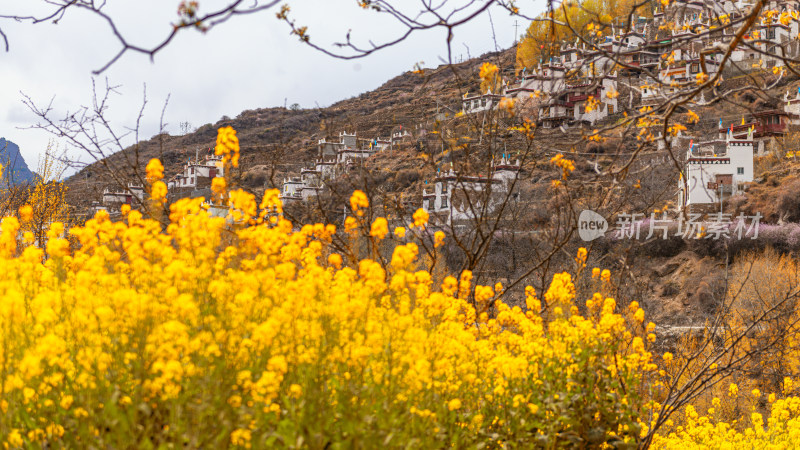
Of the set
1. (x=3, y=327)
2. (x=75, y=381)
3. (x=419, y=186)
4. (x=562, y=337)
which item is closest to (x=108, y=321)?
(x=75, y=381)

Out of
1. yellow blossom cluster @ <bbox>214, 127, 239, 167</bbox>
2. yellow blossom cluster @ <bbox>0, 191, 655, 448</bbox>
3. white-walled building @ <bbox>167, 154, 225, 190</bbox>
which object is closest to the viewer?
yellow blossom cluster @ <bbox>0, 191, 655, 448</bbox>

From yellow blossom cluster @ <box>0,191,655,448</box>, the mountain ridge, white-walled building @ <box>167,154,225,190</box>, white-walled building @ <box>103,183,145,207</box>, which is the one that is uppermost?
white-walled building @ <box>167,154,225,190</box>

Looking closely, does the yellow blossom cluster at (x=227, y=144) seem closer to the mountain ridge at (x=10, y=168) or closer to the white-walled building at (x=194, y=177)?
the mountain ridge at (x=10, y=168)

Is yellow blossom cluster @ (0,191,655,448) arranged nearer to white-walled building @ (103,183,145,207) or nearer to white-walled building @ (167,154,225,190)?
white-walled building @ (103,183,145,207)

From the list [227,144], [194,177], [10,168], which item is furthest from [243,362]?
[194,177]

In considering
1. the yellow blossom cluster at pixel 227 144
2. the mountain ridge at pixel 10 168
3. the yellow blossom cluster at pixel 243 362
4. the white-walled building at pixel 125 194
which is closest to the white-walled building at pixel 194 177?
the white-walled building at pixel 125 194

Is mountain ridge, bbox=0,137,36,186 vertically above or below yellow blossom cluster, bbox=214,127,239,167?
above

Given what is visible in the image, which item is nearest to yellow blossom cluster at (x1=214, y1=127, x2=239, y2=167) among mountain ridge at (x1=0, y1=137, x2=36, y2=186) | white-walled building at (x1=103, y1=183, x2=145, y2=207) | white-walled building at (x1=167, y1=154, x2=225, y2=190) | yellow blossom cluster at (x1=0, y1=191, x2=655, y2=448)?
yellow blossom cluster at (x1=0, y1=191, x2=655, y2=448)

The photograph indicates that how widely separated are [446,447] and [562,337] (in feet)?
4.29

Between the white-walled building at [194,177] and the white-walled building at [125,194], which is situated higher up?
the white-walled building at [194,177]

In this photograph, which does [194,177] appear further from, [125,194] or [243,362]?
[243,362]

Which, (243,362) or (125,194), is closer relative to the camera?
(243,362)

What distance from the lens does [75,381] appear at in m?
2.75

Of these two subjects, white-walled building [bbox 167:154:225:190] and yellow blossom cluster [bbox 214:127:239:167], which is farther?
white-walled building [bbox 167:154:225:190]
